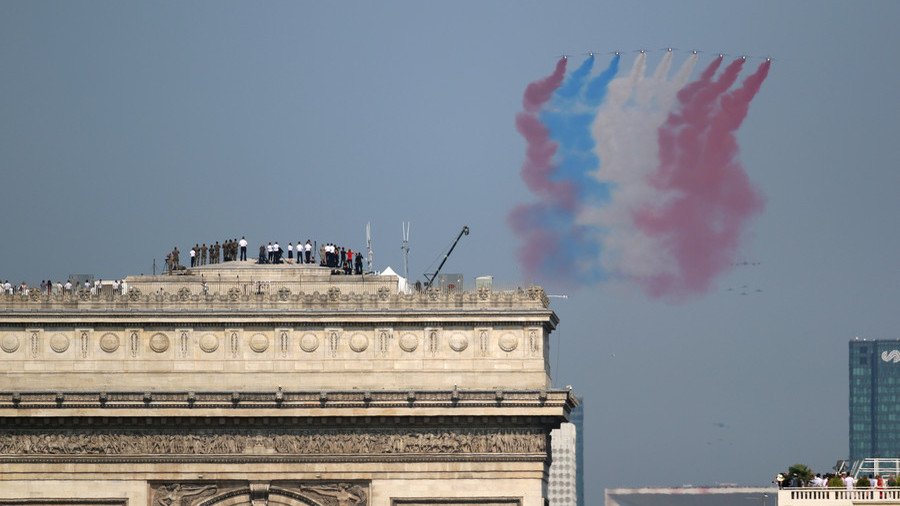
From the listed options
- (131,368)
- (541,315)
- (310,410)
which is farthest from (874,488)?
(131,368)

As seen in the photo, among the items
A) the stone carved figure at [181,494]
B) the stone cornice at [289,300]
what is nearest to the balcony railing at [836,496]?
the stone cornice at [289,300]

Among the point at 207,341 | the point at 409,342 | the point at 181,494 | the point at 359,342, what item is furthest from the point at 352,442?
the point at 207,341

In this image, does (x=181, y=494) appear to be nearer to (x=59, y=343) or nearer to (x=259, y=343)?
(x=259, y=343)

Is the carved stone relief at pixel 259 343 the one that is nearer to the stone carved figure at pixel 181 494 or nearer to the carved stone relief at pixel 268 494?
the carved stone relief at pixel 268 494

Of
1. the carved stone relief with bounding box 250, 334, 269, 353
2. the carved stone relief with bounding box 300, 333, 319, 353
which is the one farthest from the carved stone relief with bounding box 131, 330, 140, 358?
the carved stone relief with bounding box 300, 333, 319, 353

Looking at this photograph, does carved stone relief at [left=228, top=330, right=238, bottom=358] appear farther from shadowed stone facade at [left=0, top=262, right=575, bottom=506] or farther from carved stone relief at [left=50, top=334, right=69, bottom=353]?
carved stone relief at [left=50, top=334, right=69, bottom=353]

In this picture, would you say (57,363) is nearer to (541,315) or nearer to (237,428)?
(237,428)
